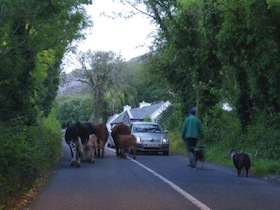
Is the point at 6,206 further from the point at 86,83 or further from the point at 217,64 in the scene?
the point at 86,83

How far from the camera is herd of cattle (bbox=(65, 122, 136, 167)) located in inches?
656

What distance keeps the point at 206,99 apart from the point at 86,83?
48.2 metres

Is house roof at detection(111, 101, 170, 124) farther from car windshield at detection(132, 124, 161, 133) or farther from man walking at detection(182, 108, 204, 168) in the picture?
man walking at detection(182, 108, 204, 168)

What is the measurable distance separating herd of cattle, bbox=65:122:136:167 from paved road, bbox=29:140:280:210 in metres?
2.10

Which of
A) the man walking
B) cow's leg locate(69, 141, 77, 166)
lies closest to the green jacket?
the man walking

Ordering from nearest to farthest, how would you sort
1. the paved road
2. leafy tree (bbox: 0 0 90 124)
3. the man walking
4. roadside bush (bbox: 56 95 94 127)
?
the paved road, leafy tree (bbox: 0 0 90 124), the man walking, roadside bush (bbox: 56 95 94 127)

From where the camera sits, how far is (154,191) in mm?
10227

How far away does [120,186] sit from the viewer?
11.0m

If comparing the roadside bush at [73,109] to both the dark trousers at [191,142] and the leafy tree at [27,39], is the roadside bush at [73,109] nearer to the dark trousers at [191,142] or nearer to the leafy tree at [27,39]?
the leafy tree at [27,39]

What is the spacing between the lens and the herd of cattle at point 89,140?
16656 mm

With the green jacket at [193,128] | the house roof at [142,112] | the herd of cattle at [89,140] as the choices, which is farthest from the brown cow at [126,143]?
the house roof at [142,112]

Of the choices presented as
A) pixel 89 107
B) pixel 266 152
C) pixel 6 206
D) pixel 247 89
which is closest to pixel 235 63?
pixel 247 89

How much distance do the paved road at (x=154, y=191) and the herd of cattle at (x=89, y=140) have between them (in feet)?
6.88

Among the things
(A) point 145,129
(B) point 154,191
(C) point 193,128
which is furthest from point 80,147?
(A) point 145,129
